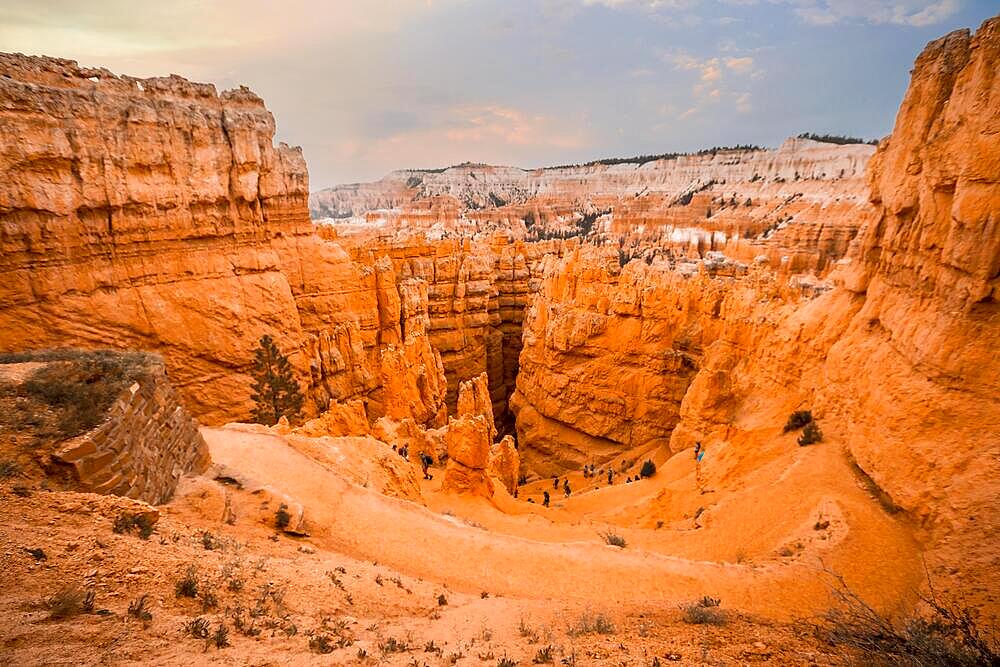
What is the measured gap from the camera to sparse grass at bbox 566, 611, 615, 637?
5.97 metres

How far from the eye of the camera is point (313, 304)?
869 inches

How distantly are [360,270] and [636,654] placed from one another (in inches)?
862

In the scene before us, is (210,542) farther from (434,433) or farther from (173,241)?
(173,241)

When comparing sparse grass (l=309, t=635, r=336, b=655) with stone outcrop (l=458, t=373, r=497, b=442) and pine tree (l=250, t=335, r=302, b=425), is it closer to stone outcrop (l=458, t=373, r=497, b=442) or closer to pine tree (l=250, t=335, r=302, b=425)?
pine tree (l=250, t=335, r=302, b=425)

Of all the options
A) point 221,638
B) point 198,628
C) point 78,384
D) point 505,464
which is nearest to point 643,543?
point 505,464

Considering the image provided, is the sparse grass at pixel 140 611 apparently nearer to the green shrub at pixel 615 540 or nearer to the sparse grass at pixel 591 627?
the sparse grass at pixel 591 627

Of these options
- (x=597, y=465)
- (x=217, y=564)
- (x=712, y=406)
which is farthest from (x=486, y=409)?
(x=217, y=564)

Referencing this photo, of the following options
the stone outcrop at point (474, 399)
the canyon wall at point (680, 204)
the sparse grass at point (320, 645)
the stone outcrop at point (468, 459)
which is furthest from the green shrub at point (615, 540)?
the canyon wall at point (680, 204)

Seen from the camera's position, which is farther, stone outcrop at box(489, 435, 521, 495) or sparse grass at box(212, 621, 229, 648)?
stone outcrop at box(489, 435, 521, 495)

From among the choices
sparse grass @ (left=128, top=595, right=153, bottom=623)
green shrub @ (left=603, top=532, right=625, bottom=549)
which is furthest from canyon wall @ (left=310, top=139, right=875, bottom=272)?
sparse grass @ (left=128, top=595, right=153, bottom=623)

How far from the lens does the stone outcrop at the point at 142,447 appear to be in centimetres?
671

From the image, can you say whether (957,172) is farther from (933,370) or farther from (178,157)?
(178,157)

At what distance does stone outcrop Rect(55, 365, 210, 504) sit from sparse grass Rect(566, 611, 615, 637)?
680 centimetres

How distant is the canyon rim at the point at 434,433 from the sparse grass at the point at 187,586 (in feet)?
0.25
